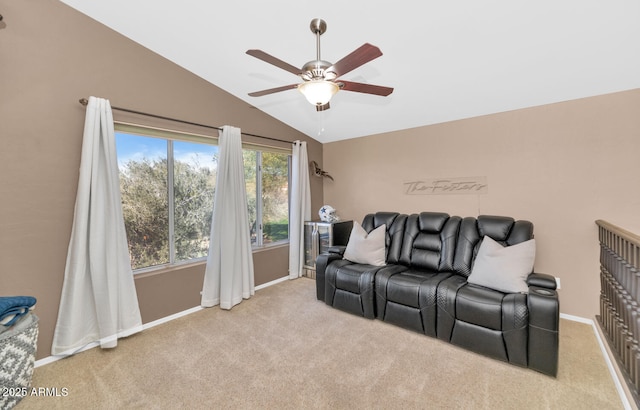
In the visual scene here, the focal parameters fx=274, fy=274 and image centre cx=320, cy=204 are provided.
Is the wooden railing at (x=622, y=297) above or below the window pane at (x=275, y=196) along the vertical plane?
below

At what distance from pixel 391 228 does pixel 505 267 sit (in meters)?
1.34

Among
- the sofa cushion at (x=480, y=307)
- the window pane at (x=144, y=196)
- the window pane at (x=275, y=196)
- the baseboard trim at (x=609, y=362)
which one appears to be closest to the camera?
the baseboard trim at (x=609, y=362)

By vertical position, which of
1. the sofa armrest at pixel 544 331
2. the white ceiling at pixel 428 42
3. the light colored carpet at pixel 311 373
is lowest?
the light colored carpet at pixel 311 373

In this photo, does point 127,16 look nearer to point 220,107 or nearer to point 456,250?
point 220,107

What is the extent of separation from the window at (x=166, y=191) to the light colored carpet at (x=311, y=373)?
87 cm

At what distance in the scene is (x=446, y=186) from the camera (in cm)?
363

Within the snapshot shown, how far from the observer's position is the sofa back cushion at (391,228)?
339 cm

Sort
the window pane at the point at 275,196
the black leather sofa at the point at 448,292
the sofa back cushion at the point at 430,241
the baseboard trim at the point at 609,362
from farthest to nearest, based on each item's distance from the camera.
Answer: the window pane at the point at 275,196, the sofa back cushion at the point at 430,241, the black leather sofa at the point at 448,292, the baseboard trim at the point at 609,362

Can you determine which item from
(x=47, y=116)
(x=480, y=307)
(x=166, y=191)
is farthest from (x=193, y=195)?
(x=480, y=307)

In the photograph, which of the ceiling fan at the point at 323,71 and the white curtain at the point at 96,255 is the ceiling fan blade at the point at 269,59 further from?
the white curtain at the point at 96,255

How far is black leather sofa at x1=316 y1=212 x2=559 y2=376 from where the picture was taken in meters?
2.08

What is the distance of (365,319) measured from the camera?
2.98 meters

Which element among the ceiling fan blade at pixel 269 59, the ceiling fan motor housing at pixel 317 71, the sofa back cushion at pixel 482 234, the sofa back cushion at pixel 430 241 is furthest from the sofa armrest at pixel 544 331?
the ceiling fan blade at pixel 269 59

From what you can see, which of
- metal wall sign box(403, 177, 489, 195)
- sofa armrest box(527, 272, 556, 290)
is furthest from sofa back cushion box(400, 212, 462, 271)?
sofa armrest box(527, 272, 556, 290)
